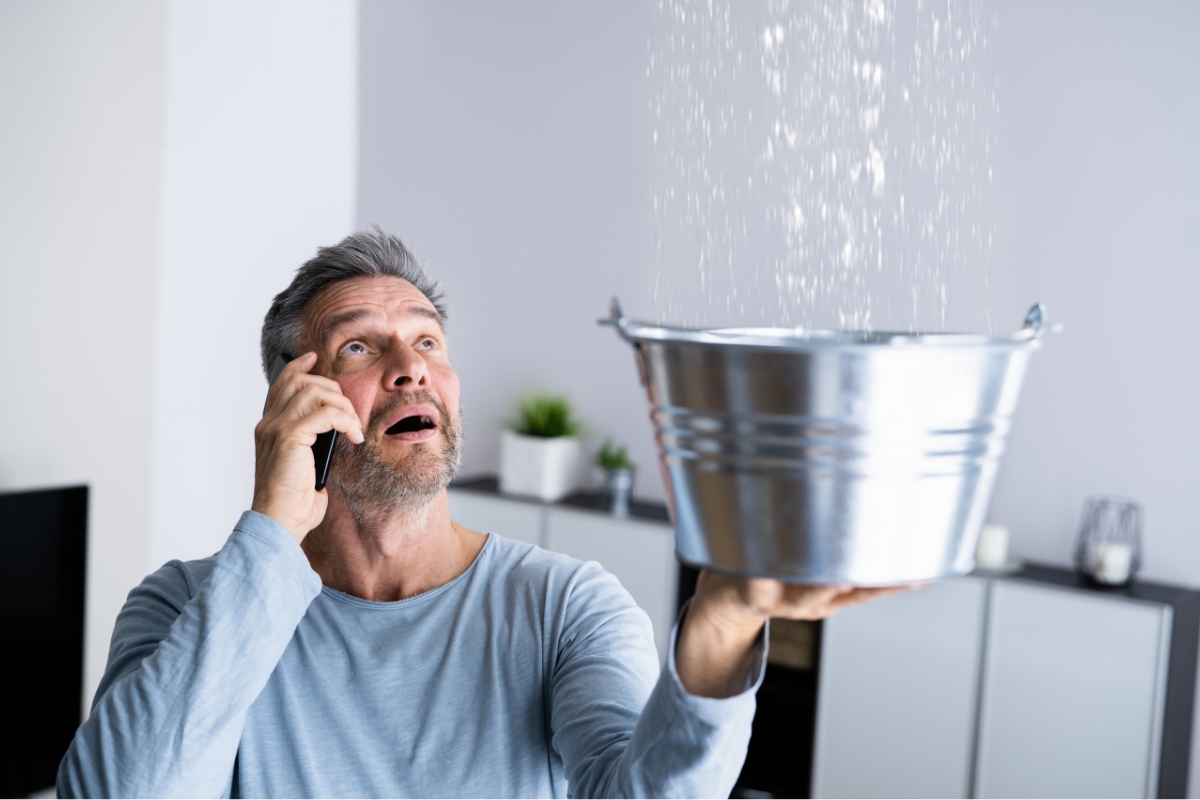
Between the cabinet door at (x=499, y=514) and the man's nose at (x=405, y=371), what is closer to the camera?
the man's nose at (x=405, y=371)

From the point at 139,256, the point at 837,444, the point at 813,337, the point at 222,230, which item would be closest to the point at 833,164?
the point at 222,230

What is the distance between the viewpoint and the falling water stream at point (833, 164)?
3127 millimetres

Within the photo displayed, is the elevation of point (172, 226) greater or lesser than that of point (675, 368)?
greater

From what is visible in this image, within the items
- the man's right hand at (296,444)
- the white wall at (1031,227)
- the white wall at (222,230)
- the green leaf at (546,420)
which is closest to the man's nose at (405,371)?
the man's right hand at (296,444)

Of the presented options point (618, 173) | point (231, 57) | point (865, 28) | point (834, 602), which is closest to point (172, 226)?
point (231, 57)

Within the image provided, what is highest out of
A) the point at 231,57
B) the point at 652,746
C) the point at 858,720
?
the point at 231,57

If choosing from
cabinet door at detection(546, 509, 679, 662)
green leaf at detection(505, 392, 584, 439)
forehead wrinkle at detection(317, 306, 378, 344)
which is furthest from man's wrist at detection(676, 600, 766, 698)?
green leaf at detection(505, 392, 584, 439)

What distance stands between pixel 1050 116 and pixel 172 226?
2.61 metres

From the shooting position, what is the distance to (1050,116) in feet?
10.1

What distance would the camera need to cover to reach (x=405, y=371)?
4.24 feet

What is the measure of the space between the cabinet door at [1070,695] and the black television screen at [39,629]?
8.16ft

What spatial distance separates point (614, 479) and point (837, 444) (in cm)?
307

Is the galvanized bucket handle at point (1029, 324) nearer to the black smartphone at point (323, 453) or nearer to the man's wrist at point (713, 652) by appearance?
the man's wrist at point (713, 652)

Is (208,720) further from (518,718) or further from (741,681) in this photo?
(741,681)
